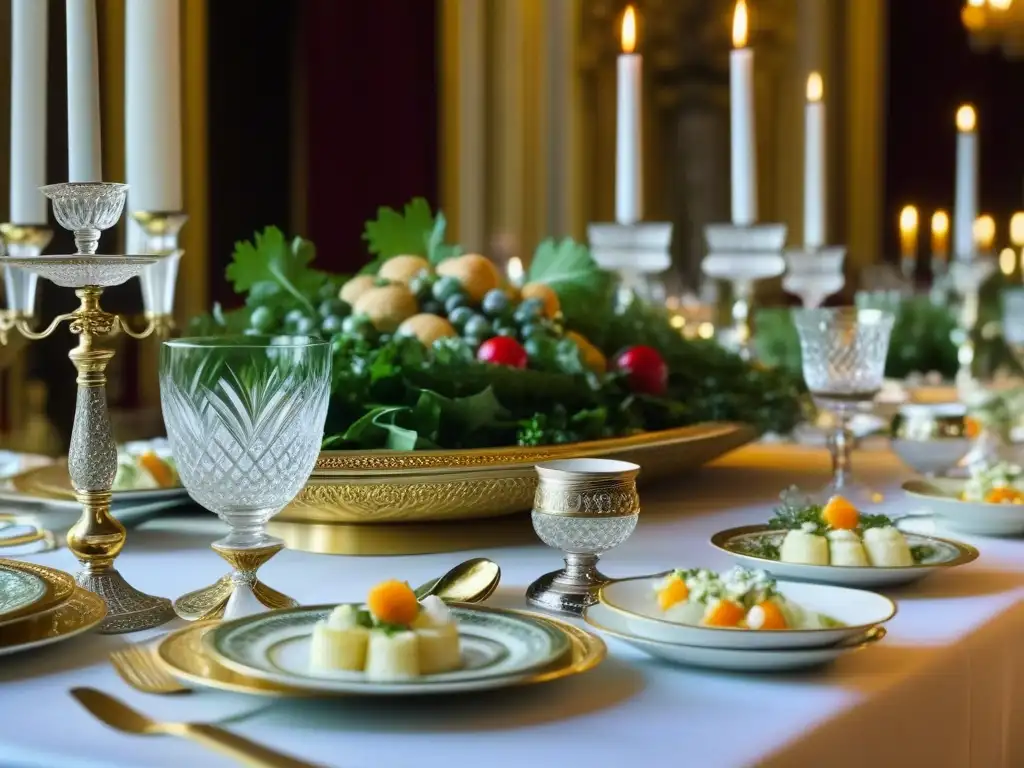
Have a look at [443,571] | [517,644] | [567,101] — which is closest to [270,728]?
[517,644]

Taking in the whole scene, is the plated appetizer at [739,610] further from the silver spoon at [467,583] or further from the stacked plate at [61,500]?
the stacked plate at [61,500]

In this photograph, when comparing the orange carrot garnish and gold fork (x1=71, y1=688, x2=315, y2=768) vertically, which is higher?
the orange carrot garnish

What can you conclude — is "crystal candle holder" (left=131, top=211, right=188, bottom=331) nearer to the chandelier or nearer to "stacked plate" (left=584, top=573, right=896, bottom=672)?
"stacked plate" (left=584, top=573, right=896, bottom=672)

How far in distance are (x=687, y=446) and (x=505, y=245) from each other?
4.21 metres

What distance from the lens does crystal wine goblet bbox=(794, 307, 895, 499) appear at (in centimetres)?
145

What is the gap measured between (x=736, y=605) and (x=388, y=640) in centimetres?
22

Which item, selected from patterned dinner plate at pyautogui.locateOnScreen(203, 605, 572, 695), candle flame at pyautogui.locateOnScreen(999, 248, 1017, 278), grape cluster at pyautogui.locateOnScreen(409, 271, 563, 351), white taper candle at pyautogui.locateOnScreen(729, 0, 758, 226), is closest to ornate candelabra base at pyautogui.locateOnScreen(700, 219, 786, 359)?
white taper candle at pyautogui.locateOnScreen(729, 0, 758, 226)

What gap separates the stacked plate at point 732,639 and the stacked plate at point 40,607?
32 cm

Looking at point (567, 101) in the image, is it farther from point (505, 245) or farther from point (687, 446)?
point (687, 446)

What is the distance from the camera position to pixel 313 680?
0.72 meters

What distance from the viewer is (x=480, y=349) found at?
148 centimetres

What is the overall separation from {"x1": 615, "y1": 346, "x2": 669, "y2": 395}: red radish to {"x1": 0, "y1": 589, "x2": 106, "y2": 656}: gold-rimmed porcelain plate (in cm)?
78

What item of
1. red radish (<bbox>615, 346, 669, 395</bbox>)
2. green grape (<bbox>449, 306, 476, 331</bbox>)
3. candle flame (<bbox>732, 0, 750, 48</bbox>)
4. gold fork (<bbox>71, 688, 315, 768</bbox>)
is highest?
candle flame (<bbox>732, 0, 750, 48</bbox>)

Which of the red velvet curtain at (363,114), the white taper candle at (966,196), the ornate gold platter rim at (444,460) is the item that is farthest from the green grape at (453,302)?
the red velvet curtain at (363,114)
